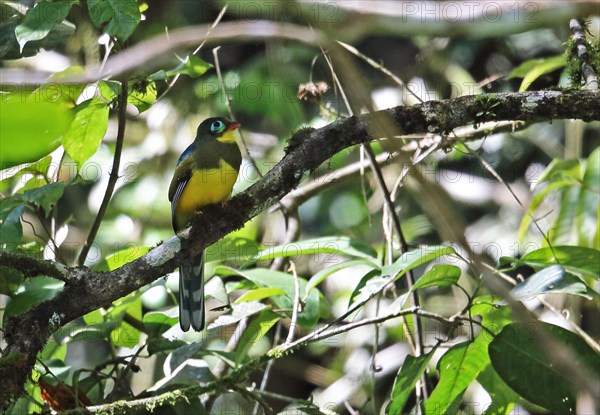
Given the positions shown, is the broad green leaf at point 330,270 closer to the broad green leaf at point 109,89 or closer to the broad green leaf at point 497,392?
the broad green leaf at point 497,392

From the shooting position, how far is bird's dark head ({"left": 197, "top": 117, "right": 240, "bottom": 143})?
4.16 meters

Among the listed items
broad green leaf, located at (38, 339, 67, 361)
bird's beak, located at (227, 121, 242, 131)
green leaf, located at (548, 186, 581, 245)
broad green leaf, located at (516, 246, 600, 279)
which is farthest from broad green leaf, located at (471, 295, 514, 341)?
broad green leaf, located at (38, 339, 67, 361)

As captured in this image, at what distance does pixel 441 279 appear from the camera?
3.28 metres

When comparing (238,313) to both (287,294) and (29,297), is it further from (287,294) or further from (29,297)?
(29,297)

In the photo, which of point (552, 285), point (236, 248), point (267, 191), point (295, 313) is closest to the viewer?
point (267, 191)

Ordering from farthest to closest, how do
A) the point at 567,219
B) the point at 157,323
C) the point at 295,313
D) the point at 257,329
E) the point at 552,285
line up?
the point at 567,219 < the point at 157,323 < the point at 257,329 < the point at 295,313 < the point at 552,285

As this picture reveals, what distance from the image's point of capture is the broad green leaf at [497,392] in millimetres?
3412

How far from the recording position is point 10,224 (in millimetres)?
3516

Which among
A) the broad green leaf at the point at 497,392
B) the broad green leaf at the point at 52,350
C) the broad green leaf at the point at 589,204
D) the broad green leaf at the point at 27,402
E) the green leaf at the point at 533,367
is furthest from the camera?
the broad green leaf at the point at 589,204

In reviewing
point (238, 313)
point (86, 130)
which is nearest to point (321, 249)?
point (238, 313)

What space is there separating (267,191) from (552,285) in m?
1.11

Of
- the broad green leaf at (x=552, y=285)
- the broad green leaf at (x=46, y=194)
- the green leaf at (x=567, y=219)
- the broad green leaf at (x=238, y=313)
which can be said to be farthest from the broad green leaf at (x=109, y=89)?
the green leaf at (x=567, y=219)

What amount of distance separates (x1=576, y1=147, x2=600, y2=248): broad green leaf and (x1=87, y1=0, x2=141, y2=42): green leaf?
234 cm

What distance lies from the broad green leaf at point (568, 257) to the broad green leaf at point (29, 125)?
2.77m
